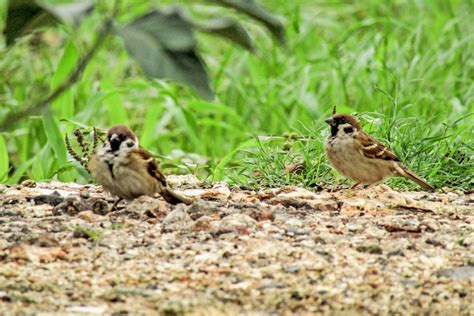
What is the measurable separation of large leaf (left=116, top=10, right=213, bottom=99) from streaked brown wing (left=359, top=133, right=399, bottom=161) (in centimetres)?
384

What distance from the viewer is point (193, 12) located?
8.79 meters

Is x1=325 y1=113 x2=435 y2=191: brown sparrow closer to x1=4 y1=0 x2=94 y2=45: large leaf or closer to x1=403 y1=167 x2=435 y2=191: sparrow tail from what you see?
x1=403 y1=167 x2=435 y2=191: sparrow tail

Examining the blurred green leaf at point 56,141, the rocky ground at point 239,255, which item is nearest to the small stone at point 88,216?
the rocky ground at point 239,255

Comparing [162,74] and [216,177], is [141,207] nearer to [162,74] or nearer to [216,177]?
[216,177]

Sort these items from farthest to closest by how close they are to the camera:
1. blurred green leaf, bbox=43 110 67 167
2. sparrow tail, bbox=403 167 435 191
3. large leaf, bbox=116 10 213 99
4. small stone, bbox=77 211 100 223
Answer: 1. blurred green leaf, bbox=43 110 67 167
2. sparrow tail, bbox=403 167 435 191
3. small stone, bbox=77 211 100 223
4. large leaf, bbox=116 10 213 99

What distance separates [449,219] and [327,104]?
312cm

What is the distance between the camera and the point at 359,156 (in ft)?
18.2

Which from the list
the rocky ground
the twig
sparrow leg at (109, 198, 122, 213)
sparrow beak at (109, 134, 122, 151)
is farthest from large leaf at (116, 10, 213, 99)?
sparrow beak at (109, 134, 122, 151)

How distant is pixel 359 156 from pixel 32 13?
A: 3912 mm

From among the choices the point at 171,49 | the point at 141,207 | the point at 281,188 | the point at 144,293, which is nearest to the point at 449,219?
the point at 281,188

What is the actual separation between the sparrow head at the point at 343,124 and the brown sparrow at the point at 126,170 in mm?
1164

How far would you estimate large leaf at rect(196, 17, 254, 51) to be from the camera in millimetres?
1794

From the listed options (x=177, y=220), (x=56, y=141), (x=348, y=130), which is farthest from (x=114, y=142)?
(x=348, y=130)

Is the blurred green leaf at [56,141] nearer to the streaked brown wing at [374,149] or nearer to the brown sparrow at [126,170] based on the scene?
the brown sparrow at [126,170]
